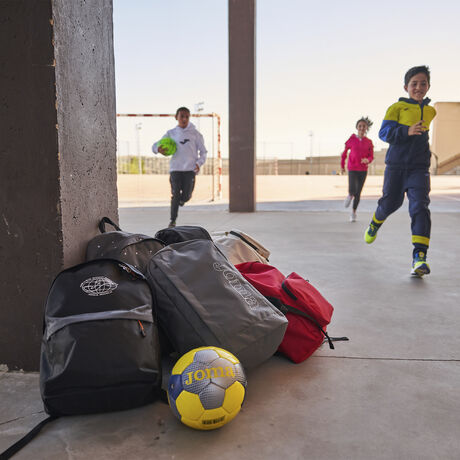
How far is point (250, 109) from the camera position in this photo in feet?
30.2

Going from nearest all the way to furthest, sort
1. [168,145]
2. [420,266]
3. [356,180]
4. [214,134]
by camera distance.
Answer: [420,266] < [168,145] < [356,180] < [214,134]

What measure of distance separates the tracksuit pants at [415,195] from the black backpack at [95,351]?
281cm

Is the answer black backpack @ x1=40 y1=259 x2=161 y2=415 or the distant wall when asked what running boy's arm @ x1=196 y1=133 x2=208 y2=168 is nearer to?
black backpack @ x1=40 y1=259 x2=161 y2=415

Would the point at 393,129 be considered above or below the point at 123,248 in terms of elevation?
above

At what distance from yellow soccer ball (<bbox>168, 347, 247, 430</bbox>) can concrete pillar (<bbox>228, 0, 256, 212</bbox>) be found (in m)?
8.03

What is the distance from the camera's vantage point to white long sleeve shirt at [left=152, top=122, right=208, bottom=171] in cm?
682

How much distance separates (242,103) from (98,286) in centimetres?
807

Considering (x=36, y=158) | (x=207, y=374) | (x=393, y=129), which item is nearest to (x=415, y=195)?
(x=393, y=129)

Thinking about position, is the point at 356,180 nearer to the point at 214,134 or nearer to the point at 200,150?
the point at 200,150

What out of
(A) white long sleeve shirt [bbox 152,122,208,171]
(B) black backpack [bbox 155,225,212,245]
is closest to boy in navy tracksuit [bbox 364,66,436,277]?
(B) black backpack [bbox 155,225,212,245]

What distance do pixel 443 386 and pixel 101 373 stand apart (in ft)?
4.68

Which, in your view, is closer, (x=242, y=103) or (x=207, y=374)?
(x=207, y=374)

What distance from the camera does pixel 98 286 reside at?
175cm

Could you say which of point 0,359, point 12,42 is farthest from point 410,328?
point 12,42
